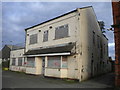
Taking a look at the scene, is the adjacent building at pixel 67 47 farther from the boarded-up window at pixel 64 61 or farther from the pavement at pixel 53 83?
the pavement at pixel 53 83

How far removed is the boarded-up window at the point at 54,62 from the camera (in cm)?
1812

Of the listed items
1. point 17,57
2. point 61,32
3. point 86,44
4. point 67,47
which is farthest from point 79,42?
point 17,57

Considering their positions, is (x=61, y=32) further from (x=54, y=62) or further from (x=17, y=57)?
(x=17, y=57)

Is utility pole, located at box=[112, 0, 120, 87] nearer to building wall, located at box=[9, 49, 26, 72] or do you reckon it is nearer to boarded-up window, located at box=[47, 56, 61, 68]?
boarded-up window, located at box=[47, 56, 61, 68]

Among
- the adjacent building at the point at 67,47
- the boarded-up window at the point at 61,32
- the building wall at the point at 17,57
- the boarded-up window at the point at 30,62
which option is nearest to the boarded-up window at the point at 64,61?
the adjacent building at the point at 67,47

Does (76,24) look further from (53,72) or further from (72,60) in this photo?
(53,72)

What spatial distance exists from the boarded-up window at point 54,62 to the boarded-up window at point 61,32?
2.70 meters

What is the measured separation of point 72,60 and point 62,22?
16.7ft

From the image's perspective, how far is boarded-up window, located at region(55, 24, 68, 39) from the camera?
18.5m

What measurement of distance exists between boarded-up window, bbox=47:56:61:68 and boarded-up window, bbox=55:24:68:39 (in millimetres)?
2703

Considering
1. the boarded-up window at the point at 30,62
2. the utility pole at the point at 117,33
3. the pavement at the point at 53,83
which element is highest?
the utility pole at the point at 117,33

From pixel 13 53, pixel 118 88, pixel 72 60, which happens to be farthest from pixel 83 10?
pixel 13 53

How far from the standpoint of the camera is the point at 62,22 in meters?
19.1

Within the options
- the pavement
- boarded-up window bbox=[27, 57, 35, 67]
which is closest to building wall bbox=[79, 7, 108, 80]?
the pavement
